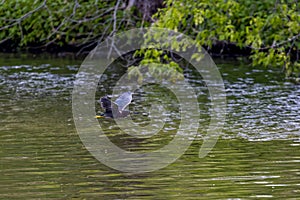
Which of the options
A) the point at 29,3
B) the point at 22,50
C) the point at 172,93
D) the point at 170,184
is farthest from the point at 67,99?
the point at 22,50

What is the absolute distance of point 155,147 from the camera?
946 cm

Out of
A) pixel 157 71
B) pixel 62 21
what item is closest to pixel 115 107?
pixel 157 71

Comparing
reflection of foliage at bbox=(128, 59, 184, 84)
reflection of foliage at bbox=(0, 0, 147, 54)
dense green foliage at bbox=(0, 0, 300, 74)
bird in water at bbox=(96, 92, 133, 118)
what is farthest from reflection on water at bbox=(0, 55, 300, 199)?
reflection of foliage at bbox=(0, 0, 147, 54)

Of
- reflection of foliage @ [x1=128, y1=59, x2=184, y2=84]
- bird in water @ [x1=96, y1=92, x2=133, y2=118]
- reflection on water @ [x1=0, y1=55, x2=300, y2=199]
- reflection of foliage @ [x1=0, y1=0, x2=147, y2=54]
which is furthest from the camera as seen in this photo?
reflection of foliage @ [x1=0, y1=0, x2=147, y2=54]

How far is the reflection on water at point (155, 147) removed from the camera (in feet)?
23.8

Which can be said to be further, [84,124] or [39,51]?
[39,51]

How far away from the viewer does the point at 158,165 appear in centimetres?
840

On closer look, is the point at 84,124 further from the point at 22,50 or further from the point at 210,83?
the point at 22,50

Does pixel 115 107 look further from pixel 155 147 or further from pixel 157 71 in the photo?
pixel 157 71

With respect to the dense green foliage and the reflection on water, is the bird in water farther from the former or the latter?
the dense green foliage

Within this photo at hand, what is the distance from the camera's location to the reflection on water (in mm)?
7266

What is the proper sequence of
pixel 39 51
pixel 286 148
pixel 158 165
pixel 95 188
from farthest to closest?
1. pixel 39 51
2. pixel 286 148
3. pixel 158 165
4. pixel 95 188

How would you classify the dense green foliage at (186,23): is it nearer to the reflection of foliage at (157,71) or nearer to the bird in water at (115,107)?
the reflection of foliage at (157,71)

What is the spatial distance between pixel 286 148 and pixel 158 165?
1.75 metres
